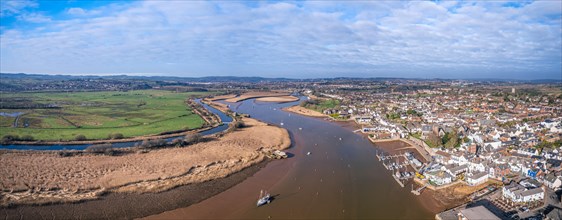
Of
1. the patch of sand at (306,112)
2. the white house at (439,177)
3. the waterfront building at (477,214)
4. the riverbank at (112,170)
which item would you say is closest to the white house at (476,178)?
the white house at (439,177)

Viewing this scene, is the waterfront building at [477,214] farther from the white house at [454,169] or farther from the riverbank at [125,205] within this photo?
the riverbank at [125,205]

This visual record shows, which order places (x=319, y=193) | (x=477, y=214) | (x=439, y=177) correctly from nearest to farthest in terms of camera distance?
(x=477, y=214) → (x=319, y=193) → (x=439, y=177)

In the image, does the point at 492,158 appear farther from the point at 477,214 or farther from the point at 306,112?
the point at 306,112

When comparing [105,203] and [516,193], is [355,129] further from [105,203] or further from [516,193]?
[105,203]

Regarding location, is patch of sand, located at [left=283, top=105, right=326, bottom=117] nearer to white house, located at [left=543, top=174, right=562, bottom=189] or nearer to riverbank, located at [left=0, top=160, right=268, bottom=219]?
white house, located at [left=543, top=174, right=562, bottom=189]

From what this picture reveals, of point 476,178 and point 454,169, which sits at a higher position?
point 454,169

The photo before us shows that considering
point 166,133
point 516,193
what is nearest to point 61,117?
point 166,133

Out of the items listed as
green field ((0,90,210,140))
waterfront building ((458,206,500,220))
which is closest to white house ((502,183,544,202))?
waterfront building ((458,206,500,220))

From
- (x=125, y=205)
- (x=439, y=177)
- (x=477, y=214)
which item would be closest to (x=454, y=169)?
(x=439, y=177)
